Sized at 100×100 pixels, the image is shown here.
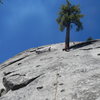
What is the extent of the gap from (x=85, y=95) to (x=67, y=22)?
93.6 ft

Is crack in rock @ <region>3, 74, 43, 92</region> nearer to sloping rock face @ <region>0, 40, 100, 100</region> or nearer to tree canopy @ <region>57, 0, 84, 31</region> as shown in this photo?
sloping rock face @ <region>0, 40, 100, 100</region>

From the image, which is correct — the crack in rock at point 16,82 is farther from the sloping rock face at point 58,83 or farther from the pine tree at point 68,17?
the pine tree at point 68,17

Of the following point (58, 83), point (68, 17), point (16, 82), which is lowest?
point (58, 83)

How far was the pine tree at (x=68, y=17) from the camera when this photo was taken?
3962cm

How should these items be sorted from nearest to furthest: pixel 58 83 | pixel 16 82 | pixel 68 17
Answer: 1. pixel 58 83
2. pixel 16 82
3. pixel 68 17

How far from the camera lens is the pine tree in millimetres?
39625

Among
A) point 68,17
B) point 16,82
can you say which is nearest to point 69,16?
point 68,17

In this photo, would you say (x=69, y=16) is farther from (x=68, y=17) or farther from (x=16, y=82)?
(x=16, y=82)

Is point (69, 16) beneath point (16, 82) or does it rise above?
above

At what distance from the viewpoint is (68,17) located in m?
39.2

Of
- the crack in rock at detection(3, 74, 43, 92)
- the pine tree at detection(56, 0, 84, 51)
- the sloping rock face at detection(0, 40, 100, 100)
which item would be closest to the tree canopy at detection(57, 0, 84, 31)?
the pine tree at detection(56, 0, 84, 51)

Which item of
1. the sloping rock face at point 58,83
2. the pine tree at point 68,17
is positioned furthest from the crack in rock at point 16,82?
the pine tree at point 68,17

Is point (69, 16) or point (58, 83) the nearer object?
point (58, 83)

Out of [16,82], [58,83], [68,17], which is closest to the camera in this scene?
[58,83]
